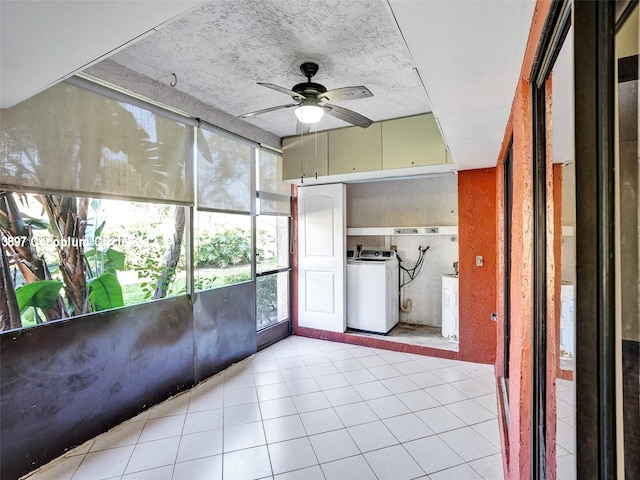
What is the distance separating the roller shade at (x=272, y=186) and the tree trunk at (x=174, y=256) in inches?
42.7

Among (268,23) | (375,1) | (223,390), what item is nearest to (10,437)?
(223,390)


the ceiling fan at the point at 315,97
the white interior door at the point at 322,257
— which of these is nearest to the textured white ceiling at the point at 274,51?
the ceiling fan at the point at 315,97

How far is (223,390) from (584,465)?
2.84 meters

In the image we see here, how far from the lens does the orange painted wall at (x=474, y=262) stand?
3.35 m

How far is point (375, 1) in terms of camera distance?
1.67m

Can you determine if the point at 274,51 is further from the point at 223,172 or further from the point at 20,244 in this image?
the point at 20,244

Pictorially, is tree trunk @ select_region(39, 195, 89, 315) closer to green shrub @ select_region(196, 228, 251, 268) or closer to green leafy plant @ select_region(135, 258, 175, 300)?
green leafy plant @ select_region(135, 258, 175, 300)

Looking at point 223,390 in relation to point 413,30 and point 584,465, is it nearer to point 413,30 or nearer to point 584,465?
point 584,465

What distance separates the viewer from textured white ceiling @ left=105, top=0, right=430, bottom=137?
1764mm

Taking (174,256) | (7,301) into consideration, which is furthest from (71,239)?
(174,256)


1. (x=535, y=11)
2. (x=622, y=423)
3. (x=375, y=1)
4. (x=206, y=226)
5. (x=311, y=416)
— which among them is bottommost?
(x=311, y=416)

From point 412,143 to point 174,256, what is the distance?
2638mm

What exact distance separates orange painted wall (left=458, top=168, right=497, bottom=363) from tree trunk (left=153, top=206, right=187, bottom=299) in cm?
295

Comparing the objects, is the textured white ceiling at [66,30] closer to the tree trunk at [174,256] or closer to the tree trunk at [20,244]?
the tree trunk at [20,244]
